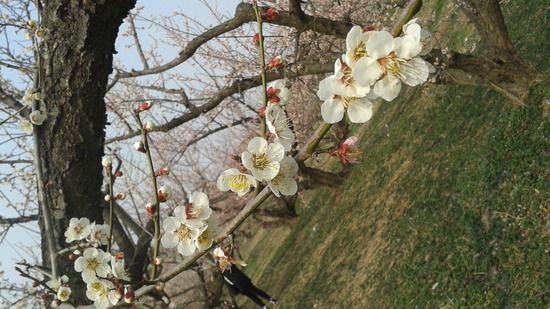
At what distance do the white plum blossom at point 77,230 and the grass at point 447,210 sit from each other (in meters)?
2.54

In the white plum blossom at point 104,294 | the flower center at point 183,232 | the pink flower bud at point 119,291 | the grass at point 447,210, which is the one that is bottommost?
the grass at point 447,210

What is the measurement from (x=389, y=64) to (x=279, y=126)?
15.7 inches

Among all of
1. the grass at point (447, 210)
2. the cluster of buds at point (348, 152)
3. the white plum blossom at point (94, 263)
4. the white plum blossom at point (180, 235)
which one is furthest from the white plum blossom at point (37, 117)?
the grass at point (447, 210)

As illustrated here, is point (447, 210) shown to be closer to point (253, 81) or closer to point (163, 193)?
point (253, 81)

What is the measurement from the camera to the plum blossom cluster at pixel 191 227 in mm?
1699

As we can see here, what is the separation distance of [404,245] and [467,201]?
0.92m

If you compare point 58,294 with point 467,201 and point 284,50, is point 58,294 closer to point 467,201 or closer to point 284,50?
point 467,201

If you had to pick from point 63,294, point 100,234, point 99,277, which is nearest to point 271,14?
point 99,277

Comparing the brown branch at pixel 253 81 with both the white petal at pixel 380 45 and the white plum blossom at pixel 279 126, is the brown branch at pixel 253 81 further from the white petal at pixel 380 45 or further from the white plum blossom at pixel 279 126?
the white petal at pixel 380 45

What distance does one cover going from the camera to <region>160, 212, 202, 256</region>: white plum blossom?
1.72 meters

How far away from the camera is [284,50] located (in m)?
7.61

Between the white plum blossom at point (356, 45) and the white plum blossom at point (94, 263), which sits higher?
the white plum blossom at point (356, 45)

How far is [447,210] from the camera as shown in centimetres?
483

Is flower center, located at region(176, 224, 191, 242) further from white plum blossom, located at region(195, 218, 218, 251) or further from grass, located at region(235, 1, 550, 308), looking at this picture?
grass, located at region(235, 1, 550, 308)
